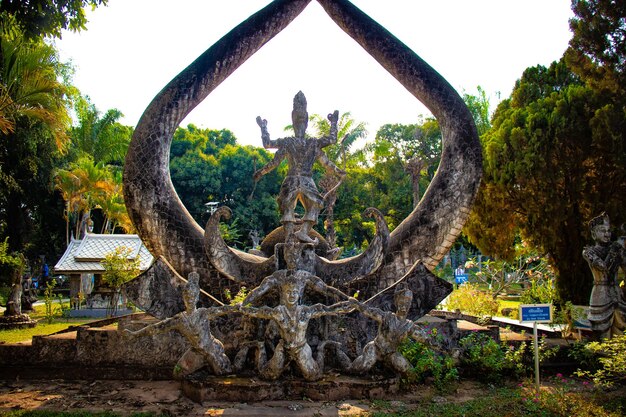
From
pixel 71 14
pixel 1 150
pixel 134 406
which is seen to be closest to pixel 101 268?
pixel 1 150

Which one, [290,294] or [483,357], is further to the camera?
[483,357]

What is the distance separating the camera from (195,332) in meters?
5.66

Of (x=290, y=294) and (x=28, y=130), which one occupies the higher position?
(x=28, y=130)

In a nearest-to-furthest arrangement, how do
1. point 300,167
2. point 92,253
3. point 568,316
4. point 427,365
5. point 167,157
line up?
point 427,365 < point 300,167 < point 167,157 < point 568,316 < point 92,253

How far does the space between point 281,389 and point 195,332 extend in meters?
1.14

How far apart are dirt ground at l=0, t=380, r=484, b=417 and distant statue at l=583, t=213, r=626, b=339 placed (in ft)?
8.38

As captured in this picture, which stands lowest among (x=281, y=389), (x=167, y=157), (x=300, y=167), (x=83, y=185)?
(x=281, y=389)

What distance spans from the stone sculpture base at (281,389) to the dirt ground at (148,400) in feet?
0.31

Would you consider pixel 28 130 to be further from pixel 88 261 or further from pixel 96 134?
pixel 96 134

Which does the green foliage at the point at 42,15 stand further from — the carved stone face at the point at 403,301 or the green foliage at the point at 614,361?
the green foliage at the point at 614,361

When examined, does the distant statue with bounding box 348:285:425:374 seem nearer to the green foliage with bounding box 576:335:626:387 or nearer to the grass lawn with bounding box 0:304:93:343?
the green foliage with bounding box 576:335:626:387

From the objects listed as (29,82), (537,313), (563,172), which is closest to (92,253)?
(29,82)

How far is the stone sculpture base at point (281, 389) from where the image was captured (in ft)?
17.7

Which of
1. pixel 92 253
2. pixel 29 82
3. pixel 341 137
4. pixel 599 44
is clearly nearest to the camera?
pixel 599 44
